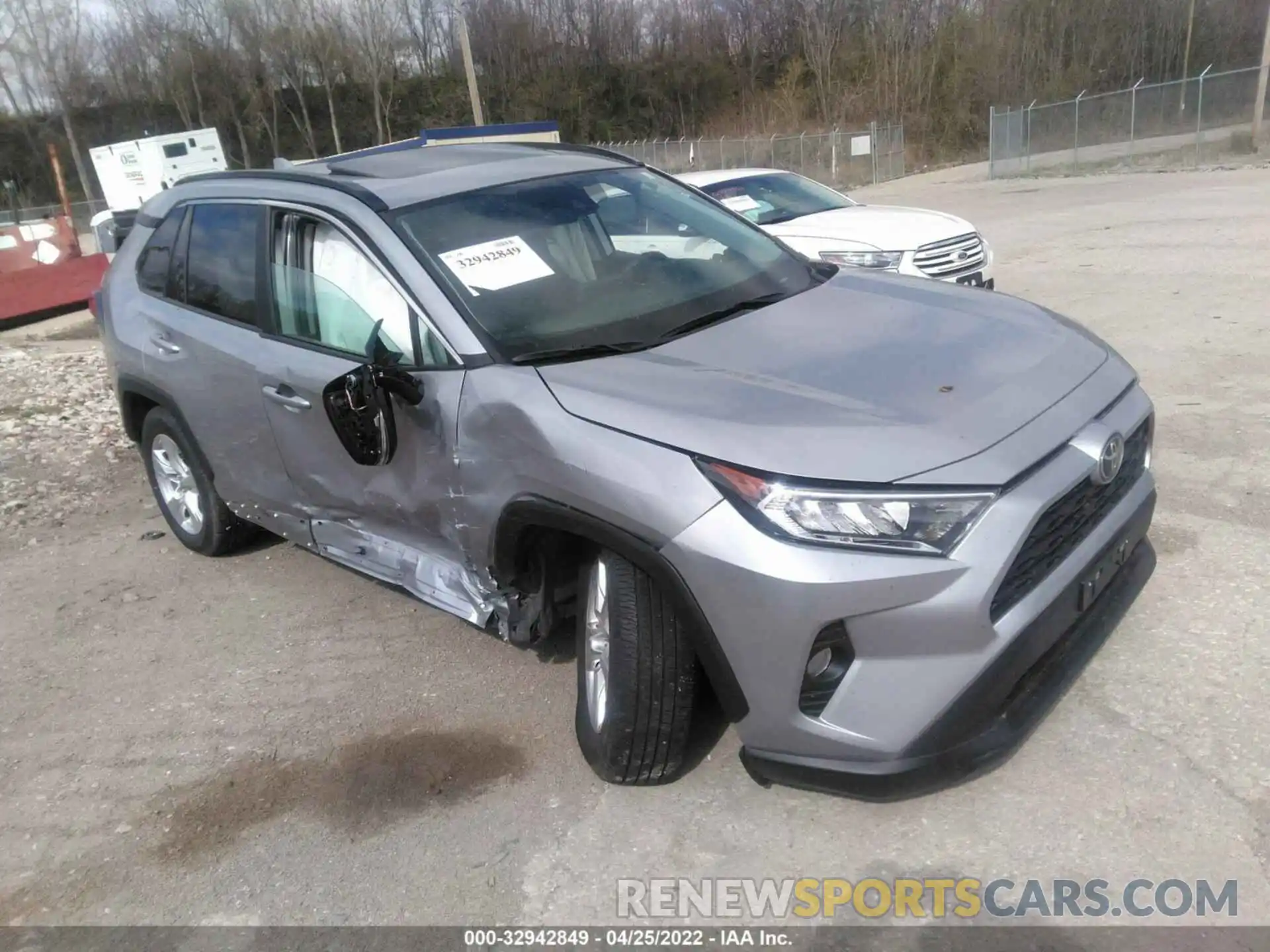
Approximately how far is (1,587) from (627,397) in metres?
4.19

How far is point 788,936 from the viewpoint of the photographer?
2.52 meters

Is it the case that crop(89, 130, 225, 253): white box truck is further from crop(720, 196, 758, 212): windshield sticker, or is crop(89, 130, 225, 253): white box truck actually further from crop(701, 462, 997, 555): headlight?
crop(701, 462, 997, 555): headlight

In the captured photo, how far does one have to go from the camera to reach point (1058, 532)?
271 centimetres

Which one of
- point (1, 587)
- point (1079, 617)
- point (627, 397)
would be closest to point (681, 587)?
point (627, 397)

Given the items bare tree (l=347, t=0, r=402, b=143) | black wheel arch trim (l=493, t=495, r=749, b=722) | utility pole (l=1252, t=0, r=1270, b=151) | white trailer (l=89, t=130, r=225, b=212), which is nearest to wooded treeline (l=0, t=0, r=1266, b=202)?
bare tree (l=347, t=0, r=402, b=143)

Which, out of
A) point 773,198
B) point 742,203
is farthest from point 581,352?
point 773,198

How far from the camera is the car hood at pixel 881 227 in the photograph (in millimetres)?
8219

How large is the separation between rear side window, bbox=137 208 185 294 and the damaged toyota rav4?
20 centimetres

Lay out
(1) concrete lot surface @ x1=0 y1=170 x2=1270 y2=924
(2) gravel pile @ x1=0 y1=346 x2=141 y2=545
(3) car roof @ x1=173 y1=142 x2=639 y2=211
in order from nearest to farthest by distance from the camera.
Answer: (1) concrete lot surface @ x1=0 y1=170 x2=1270 y2=924, (3) car roof @ x1=173 y1=142 x2=639 y2=211, (2) gravel pile @ x1=0 y1=346 x2=141 y2=545

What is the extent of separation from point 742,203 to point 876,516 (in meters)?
7.56

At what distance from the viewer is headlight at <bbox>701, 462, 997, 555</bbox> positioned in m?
2.47

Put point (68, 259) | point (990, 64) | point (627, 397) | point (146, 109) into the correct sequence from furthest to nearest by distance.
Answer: point (146, 109)
point (990, 64)
point (68, 259)
point (627, 397)

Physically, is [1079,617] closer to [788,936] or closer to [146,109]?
[788,936]

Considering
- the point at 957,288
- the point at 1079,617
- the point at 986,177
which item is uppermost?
the point at 957,288
